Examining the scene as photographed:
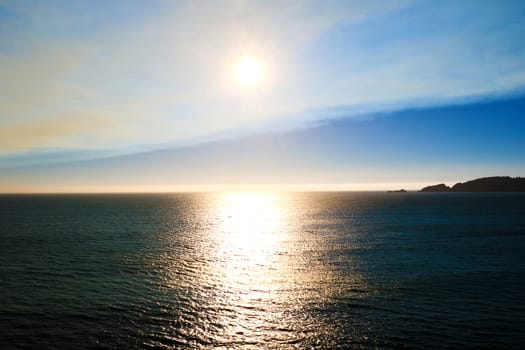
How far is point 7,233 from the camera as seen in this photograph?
101m

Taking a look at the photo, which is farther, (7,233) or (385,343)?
(7,233)

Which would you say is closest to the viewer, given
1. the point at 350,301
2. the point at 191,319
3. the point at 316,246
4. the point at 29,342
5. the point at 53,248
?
the point at 29,342

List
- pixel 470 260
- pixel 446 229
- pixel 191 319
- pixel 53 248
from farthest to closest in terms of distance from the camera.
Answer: pixel 446 229, pixel 53 248, pixel 470 260, pixel 191 319

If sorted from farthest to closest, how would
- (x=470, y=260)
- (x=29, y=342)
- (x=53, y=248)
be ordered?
(x=53, y=248), (x=470, y=260), (x=29, y=342)

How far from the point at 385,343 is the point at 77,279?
45.6 m

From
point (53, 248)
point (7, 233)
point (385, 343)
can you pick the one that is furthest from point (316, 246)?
point (7, 233)

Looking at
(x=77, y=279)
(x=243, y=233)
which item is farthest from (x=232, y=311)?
(x=243, y=233)

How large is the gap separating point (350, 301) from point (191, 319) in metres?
20.2

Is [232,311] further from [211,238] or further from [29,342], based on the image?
[211,238]

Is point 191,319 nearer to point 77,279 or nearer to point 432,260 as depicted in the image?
point 77,279

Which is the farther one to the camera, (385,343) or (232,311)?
(232,311)

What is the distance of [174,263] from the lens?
212 ft

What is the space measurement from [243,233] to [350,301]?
75.3 metres

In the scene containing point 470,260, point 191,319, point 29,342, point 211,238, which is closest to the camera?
point 29,342
